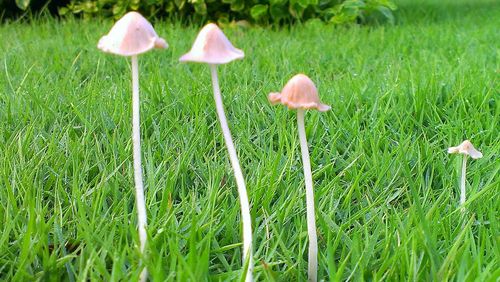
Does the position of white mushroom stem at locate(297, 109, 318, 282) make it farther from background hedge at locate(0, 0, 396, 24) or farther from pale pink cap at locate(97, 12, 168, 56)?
background hedge at locate(0, 0, 396, 24)

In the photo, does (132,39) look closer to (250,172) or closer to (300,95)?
(300,95)

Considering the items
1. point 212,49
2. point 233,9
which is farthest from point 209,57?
point 233,9

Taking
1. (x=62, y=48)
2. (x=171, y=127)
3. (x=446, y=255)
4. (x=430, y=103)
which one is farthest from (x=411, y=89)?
(x=62, y=48)

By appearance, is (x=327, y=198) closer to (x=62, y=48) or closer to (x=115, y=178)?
(x=115, y=178)

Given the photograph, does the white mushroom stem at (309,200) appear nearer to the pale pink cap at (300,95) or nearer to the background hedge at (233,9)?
the pale pink cap at (300,95)

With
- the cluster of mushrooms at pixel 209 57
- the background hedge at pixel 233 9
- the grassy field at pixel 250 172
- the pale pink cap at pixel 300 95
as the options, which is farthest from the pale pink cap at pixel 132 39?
the background hedge at pixel 233 9
